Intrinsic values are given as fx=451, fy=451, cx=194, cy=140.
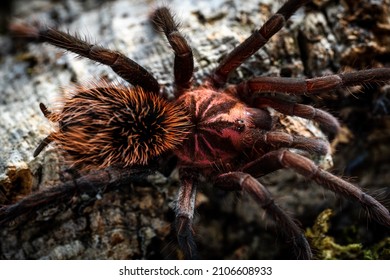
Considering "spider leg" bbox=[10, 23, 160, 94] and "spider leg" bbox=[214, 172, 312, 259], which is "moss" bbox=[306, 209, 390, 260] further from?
"spider leg" bbox=[10, 23, 160, 94]

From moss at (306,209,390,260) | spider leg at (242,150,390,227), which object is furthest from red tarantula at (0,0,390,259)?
moss at (306,209,390,260)

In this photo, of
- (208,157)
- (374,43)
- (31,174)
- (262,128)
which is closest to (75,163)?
(31,174)

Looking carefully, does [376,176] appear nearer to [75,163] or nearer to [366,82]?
[366,82]

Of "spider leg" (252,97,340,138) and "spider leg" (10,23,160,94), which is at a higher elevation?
"spider leg" (10,23,160,94)

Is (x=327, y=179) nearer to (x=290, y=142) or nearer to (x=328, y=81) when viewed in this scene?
(x=290, y=142)

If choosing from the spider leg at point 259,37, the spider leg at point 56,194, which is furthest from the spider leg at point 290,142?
the spider leg at point 56,194

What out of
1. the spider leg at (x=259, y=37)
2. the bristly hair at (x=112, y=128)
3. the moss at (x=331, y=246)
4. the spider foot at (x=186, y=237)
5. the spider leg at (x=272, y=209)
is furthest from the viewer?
the moss at (x=331, y=246)

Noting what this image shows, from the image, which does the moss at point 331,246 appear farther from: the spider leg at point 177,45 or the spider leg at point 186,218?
the spider leg at point 177,45

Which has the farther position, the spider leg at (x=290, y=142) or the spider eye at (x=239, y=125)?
the spider eye at (x=239, y=125)
